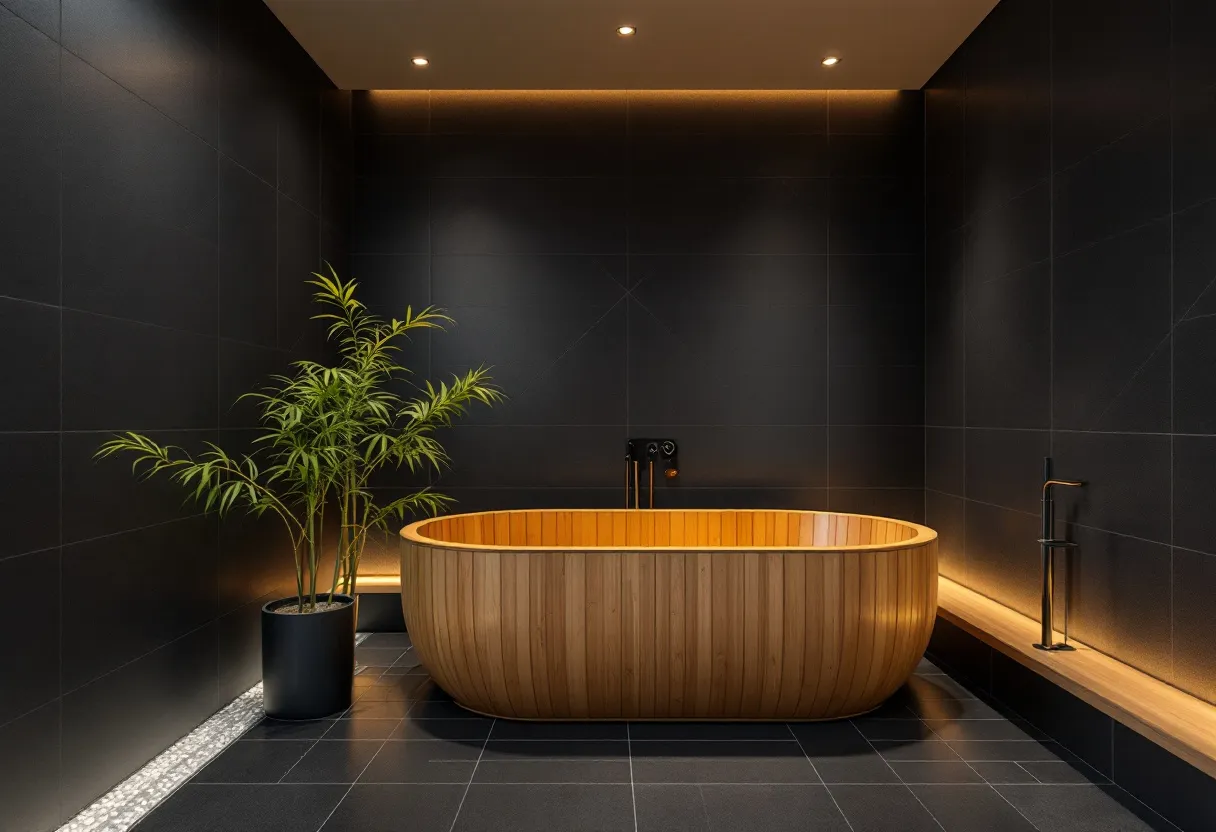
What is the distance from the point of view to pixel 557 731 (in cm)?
280

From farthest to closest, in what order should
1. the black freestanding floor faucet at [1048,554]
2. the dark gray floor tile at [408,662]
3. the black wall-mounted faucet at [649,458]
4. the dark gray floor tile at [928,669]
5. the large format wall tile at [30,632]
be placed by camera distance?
1. the black wall-mounted faucet at [649,458]
2. the dark gray floor tile at [408,662]
3. the dark gray floor tile at [928,669]
4. the black freestanding floor faucet at [1048,554]
5. the large format wall tile at [30,632]

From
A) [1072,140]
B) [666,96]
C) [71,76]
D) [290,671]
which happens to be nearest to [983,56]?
[1072,140]

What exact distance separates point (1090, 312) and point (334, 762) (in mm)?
3143

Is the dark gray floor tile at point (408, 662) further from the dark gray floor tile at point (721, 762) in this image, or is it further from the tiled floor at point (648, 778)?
the dark gray floor tile at point (721, 762)

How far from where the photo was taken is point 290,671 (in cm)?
288

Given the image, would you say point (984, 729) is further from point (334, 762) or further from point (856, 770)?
point (334, 762)

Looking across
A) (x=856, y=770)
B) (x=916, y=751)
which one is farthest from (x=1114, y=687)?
(x=856, y=770)

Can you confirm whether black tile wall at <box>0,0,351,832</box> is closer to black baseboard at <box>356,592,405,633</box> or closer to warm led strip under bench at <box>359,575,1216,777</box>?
black baseboard at <box>356,592,405,633</box>

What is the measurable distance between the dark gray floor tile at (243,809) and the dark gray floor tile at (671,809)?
3.02 ft

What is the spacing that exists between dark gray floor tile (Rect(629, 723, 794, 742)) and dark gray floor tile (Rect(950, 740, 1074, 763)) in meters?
0.59

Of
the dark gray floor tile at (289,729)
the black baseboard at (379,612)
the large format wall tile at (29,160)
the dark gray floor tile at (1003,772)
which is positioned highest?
the large format wall tile at (29,160)

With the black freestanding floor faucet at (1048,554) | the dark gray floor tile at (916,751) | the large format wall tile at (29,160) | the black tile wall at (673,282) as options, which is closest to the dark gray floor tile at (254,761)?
the large format wall tile at (29,160)

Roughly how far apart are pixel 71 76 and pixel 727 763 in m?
2.93

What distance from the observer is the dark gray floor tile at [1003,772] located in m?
2.39
